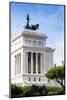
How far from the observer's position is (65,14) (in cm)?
227

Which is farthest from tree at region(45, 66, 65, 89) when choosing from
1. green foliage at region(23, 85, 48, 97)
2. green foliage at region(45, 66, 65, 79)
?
green foliage at region(23, 85, 48, 97)

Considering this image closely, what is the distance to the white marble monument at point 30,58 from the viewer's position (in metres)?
2.14

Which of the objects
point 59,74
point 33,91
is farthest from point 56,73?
point 33,91

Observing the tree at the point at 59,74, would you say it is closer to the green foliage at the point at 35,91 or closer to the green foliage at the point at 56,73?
the green foliage at the point at 56,73

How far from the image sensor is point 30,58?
2197mm

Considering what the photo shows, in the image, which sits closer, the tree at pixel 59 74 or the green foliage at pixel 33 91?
the green foliage at pixel 33 91

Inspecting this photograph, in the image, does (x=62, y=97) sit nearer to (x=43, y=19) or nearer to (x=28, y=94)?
(x=28, y=94)

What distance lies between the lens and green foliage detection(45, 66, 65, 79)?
7.29ft

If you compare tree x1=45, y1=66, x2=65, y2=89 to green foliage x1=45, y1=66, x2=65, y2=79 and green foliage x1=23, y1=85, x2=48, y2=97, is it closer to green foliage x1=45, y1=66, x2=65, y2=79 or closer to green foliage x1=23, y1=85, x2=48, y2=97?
green foliage x1=45, y1=66, x2=65, y2=79

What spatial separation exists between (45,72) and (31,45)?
0.25m

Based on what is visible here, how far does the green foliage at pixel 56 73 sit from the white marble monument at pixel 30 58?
38mm

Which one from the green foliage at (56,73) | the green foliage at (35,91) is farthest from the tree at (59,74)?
the green foliage at (35,91)

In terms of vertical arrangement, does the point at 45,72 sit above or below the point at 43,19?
below

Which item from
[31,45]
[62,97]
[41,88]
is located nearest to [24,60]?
[31,45]
